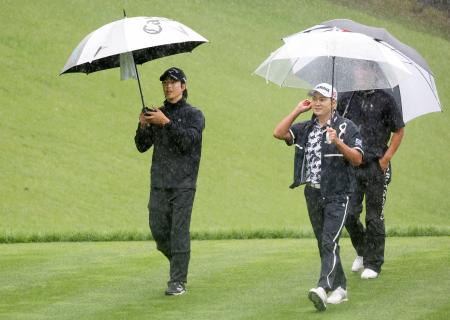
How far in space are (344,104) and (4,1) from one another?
1680 centimetres

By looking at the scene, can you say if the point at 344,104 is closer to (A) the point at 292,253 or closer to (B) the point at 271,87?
(A) the point at 292,253

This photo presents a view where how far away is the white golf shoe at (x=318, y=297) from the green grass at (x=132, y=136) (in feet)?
20.1

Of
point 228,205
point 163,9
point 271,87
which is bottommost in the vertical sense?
point 228,205

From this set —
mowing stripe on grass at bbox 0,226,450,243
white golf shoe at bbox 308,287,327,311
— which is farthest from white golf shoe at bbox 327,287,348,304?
mowing stripe on grass at bbox 0,226,450,243

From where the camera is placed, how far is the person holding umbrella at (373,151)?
387 inches

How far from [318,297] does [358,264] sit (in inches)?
92.2

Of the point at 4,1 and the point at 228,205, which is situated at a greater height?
the point at 4,1

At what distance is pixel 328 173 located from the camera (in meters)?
8.28

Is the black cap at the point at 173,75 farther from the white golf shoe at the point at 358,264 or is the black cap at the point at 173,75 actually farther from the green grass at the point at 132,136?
the green grass at the point at 132,136

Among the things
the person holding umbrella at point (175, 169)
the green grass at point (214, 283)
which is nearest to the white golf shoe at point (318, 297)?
the green grass at point (214, 283)

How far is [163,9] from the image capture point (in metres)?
28.4

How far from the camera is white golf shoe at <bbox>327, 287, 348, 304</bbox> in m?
8.34

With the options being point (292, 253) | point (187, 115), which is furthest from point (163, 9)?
point (187, 115)

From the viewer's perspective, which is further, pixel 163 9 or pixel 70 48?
pixel 163 9
